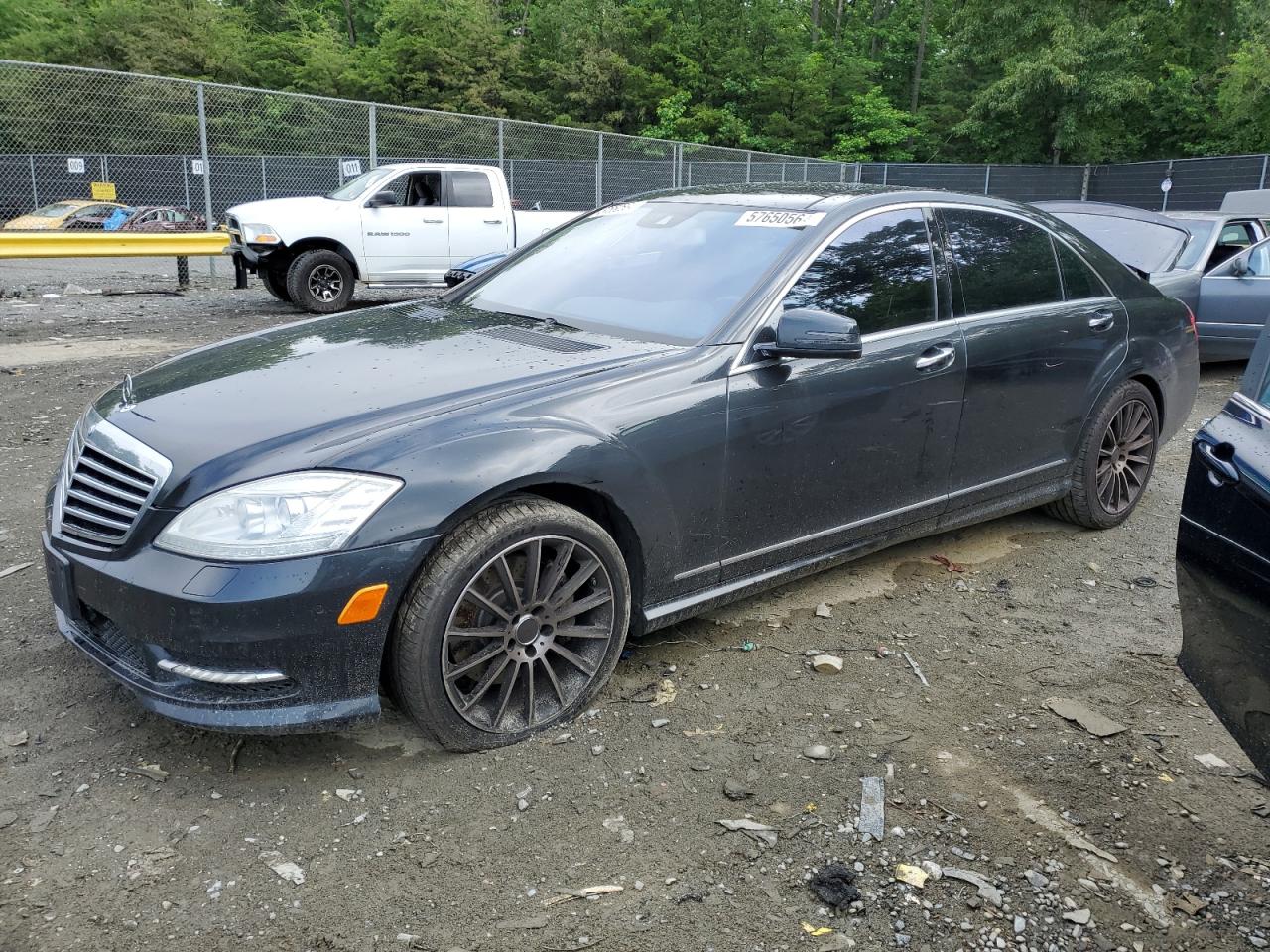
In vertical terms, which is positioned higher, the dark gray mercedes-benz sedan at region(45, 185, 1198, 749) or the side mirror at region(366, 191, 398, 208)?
the side mirror at region(366, 191, 398, 208)

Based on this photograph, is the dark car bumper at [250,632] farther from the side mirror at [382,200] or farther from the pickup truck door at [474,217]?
the pickup truck door at [474,217]

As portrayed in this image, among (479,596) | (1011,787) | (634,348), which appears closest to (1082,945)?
(1011,787)

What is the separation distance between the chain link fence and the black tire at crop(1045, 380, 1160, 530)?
8.35 metres

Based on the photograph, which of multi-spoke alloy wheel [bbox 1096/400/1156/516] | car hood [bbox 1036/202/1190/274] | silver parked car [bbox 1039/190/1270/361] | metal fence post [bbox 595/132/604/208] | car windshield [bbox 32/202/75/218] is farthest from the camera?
metal fence post [bbox 595/132/604/208]

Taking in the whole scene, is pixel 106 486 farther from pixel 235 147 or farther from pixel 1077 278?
pixel 235 147

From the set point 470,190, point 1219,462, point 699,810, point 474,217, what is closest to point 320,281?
point 474,217

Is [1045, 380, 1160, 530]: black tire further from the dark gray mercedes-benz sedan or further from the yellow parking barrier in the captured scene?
the yellow parking barrier

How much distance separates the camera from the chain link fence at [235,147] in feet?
48.2

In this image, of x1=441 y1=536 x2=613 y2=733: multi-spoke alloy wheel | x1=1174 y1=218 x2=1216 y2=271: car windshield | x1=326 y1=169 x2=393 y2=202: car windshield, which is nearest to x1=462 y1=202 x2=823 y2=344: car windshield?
x1=441 y1=536 x2=613 y2=733: multi-spoke alloy wheel

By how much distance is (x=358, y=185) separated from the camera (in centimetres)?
1313

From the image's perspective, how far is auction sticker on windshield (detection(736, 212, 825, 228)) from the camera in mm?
3738

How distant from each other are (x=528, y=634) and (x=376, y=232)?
425 inches

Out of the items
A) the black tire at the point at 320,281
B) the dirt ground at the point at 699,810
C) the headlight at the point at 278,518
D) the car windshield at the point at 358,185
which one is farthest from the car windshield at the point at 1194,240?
the car windshield at the point at 358,185

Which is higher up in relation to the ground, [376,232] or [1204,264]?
[1204,264]
